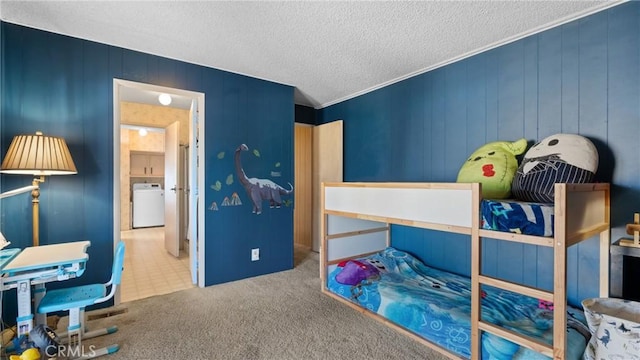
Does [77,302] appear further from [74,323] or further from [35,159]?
[35,159]

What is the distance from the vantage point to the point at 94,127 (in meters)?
2.37

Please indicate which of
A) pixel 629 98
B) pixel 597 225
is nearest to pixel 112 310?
pixel 597 225

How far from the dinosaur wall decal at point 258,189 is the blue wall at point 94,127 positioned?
2.7 inches

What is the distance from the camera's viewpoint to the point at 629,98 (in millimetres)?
1788

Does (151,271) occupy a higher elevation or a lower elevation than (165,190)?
lower

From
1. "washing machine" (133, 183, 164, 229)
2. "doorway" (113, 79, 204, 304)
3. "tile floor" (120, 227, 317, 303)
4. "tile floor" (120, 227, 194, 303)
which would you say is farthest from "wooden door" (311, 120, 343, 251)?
"washing machine" (133, 183, 164, 229)

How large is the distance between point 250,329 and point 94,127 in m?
2.10

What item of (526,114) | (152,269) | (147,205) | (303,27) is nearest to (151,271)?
(152,269)

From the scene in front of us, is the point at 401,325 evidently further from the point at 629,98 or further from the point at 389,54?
the point at 389,54

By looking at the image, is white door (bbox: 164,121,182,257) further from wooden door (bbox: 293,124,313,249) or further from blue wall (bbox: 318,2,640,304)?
blue wall (bbox: 318,2,640,304)

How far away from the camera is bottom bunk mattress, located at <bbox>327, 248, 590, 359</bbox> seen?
5.31 feet

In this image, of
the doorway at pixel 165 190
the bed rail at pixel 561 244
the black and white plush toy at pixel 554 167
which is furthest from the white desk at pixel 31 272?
the black and white plush toy at pixel 554 167

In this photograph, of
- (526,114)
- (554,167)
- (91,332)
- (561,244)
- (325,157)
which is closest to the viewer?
(561,244)

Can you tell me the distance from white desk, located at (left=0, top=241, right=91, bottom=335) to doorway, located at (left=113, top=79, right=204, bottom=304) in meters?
0.74
